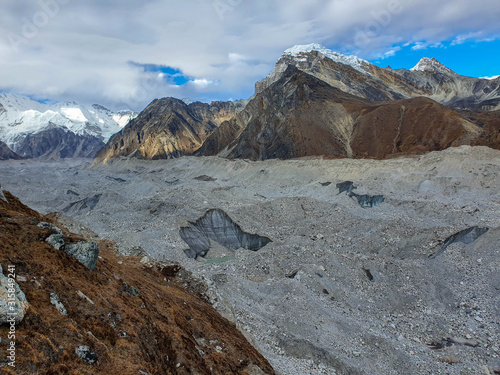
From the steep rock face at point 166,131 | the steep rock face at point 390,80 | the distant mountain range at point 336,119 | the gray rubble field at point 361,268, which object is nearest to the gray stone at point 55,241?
the gray rubble field at point 361,268

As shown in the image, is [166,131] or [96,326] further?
[166,131]

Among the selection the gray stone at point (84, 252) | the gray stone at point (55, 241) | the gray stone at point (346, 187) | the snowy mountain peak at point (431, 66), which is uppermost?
the snowy mountain peak at point (431, 66)

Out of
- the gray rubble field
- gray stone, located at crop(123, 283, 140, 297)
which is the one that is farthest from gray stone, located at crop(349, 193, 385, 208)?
gray stone, located at crop(123, 283, 140, 297)

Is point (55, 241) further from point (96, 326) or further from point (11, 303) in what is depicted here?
point (11, 303)

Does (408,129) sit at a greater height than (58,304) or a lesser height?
greater

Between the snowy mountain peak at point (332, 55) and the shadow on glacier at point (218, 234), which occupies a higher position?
the snowy mountain peak at point (332, 55)

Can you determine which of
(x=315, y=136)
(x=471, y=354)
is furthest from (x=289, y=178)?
(x=471, y=354)

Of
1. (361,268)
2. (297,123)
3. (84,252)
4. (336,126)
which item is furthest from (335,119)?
(84,252)

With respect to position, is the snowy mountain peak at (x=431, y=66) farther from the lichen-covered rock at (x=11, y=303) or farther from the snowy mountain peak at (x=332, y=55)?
the lichen-covered rock at (x=11, y=303)
